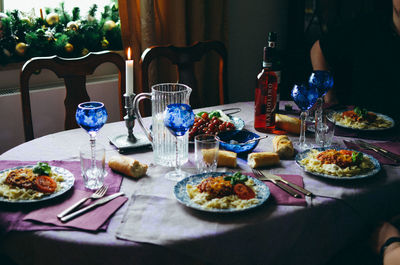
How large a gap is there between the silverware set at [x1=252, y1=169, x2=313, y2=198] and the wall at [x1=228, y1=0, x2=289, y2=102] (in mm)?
2200

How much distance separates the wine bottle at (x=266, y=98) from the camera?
150cm

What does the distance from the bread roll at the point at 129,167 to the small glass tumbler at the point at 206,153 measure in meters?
0.15

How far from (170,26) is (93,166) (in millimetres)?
1673

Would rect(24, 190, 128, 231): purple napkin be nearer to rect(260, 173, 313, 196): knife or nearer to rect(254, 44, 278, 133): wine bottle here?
rect(260, 173, 313, 196): knife

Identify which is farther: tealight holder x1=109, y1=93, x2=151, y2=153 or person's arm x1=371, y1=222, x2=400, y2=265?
tealight holder x1=109, y1=93, x2=151, y2=153

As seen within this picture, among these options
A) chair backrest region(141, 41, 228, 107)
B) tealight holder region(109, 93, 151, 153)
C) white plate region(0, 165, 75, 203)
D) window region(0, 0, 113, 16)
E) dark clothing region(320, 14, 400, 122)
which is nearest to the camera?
white plate region(0, 165, 75, 203)

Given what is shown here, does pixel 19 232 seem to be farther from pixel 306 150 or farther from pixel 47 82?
pixel 47 82

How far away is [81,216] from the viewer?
0.94 m

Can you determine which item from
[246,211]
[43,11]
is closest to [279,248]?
[246,211]

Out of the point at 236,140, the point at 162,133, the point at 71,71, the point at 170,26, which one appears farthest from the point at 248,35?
the point at 162,133

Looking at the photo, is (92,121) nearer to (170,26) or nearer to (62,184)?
(62,184)

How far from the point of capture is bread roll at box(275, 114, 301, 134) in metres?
1.52

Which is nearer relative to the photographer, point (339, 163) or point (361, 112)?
point (339, 163)

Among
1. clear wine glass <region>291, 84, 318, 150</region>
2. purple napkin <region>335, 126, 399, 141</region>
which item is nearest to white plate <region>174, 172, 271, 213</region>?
clear wine glass <region>291, 84, 318, 150</region>
